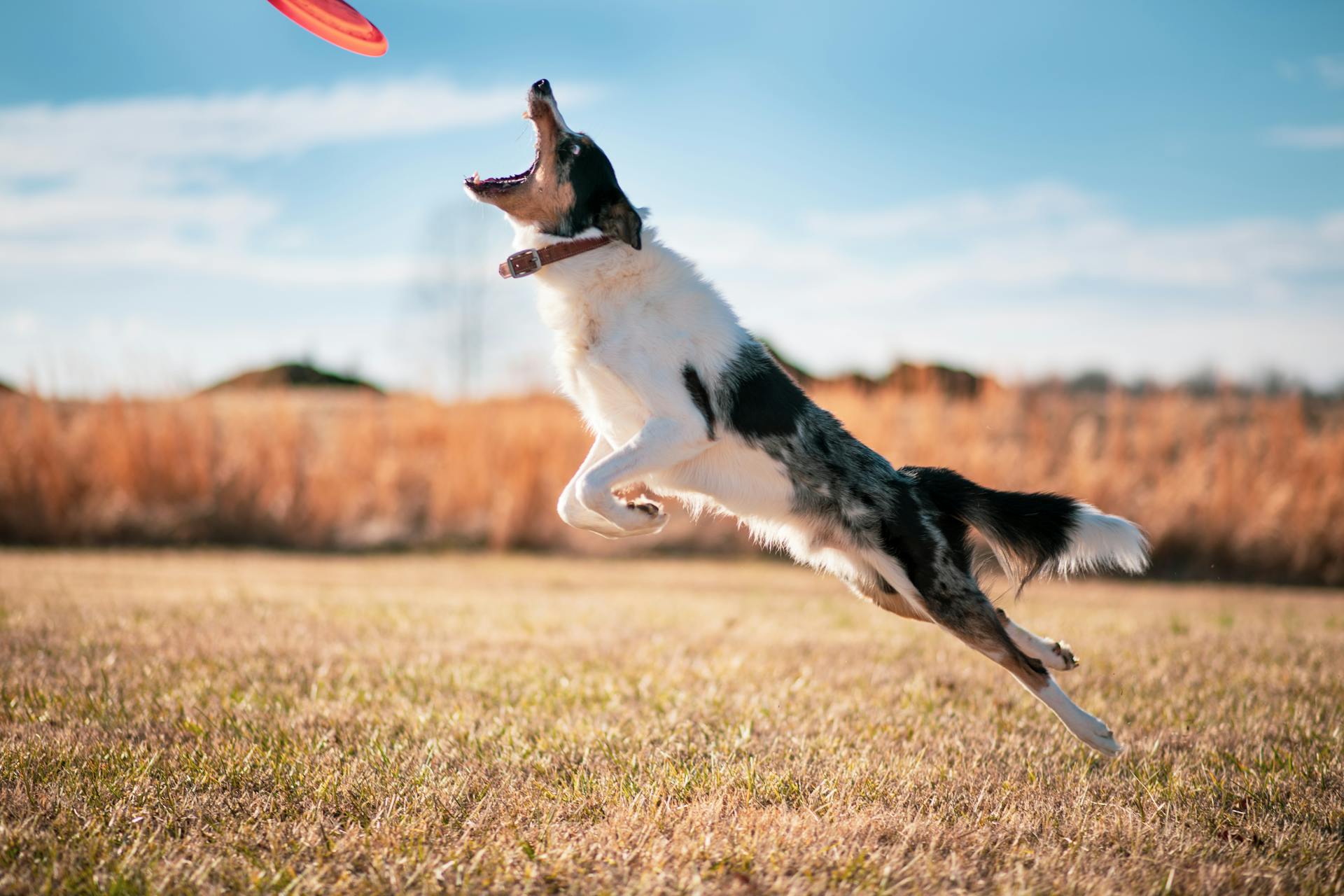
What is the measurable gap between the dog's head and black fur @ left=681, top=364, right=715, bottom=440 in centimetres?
57

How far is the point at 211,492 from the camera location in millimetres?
11375

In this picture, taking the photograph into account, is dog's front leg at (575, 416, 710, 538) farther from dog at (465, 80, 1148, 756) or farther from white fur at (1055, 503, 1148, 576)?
white fur at (1055, 503, 1148, 576)

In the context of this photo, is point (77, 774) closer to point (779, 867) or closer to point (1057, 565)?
point (779, 867)

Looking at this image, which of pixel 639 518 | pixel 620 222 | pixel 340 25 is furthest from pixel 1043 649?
pixel 340 25

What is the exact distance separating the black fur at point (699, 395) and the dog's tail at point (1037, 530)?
32.9 inches

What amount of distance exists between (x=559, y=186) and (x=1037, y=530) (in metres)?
2.15

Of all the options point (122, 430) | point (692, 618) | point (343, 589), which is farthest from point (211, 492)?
point (692, 618)

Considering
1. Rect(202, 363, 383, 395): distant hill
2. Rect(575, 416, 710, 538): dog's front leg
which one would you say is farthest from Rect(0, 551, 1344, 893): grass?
Rect(202, 363, 383, 395): distant hill

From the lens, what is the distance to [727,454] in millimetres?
3471

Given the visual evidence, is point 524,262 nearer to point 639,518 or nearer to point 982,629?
point 639,518

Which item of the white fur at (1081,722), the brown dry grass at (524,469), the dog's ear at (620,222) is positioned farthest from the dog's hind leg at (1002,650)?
the brown dry grass at (524,469)

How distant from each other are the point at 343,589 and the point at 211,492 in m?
4.68

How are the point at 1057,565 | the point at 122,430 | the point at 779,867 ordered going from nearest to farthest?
the point at 779,867 < the point at 1057,565 < the point at 122,430

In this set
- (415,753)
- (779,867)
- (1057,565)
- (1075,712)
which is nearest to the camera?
(779,867)
